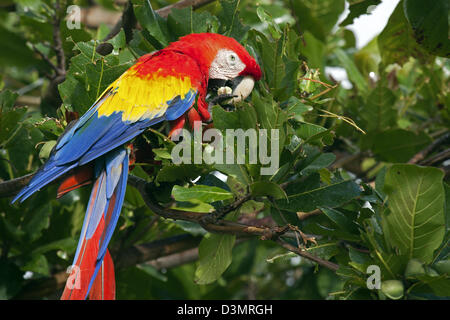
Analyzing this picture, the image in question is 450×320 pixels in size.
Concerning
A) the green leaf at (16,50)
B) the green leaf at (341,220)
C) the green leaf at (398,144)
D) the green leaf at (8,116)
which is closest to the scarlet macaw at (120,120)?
the green leaf at (8,116)

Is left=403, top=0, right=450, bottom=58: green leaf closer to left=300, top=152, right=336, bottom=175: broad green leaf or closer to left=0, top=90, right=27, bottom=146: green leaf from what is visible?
left=300, top=152, right=336, bottom=175: broad green leaf

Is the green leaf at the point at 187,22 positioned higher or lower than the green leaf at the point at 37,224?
higher

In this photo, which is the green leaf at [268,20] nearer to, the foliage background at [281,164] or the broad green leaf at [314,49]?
the foliage background at [281,164]

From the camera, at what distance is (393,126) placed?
2.07m

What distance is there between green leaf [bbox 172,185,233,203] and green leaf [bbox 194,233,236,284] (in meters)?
0.21

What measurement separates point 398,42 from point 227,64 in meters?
0.66

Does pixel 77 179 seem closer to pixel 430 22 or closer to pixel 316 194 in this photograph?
pixel 316 194

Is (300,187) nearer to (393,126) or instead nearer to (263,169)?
(263,169)

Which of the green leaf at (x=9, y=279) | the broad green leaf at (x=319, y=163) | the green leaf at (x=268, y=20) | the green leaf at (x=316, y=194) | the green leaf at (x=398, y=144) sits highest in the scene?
the green leaf at (x=268, y=20)

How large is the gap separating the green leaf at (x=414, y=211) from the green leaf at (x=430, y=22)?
0.70 meters

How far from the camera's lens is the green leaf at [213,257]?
56.2 inches
